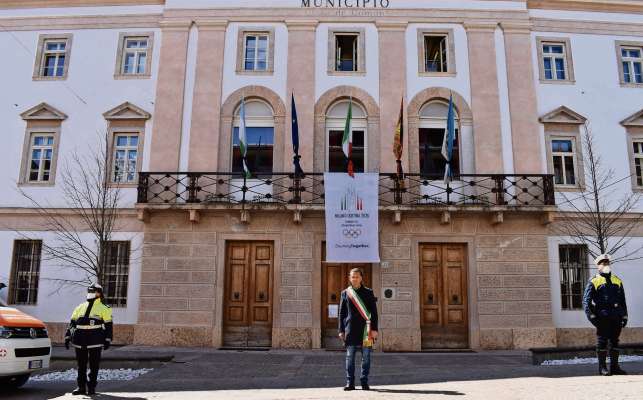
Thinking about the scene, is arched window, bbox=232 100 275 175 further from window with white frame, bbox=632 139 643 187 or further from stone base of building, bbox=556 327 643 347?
window with white frame, bbox=632 139 643 187

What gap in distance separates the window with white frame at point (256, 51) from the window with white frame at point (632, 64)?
12484mm

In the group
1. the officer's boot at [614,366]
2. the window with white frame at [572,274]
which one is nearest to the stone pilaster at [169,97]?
the window with white frame at [572,274]

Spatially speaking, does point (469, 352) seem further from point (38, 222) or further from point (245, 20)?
point (38, 222)

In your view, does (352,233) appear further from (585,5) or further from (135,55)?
(585,5)

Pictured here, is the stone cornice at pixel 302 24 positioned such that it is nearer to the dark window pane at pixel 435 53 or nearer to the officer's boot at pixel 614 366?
the dark window pane at pixel 435 53

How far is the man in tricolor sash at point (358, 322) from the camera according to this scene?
8.66m

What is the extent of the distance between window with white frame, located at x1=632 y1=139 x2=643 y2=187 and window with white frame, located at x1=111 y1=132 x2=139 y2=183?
16776 millimetres

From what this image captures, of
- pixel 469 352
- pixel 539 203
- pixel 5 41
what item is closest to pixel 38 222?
pixel 5 41

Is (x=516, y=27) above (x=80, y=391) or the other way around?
above

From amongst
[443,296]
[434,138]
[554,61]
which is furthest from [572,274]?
[554,61]

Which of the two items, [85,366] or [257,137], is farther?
[257,137]

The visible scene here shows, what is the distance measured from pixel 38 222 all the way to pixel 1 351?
966 centimetres

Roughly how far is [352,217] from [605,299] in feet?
25.5

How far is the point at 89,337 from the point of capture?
903 cm
